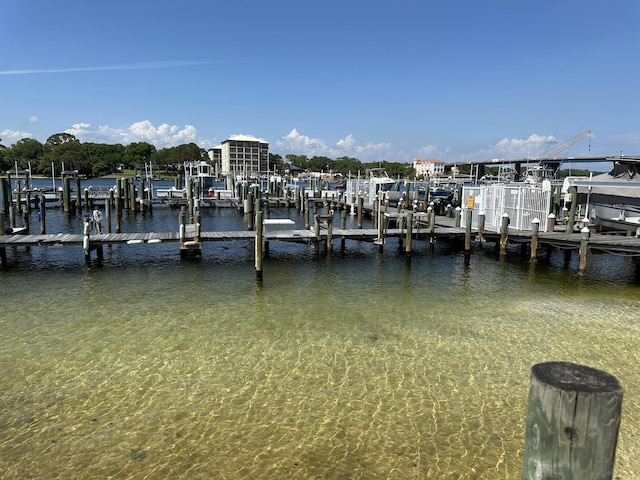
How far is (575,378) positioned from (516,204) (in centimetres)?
2472

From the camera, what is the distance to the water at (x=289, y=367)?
278 inches

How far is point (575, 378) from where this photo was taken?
8.27 ft

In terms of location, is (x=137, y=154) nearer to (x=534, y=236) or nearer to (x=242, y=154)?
(x=242, y=154)

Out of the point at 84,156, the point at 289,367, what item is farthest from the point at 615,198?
the point at 84,156

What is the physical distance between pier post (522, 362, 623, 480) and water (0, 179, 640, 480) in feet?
15.3

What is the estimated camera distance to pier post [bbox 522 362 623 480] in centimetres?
241

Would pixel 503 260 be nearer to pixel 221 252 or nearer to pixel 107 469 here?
pixel 221 252

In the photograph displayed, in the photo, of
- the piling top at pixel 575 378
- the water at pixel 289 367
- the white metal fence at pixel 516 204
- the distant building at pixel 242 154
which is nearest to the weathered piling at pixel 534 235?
the water at pixel 289 367

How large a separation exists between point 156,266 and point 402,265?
1170 cm

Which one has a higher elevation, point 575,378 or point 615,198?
point 615,198

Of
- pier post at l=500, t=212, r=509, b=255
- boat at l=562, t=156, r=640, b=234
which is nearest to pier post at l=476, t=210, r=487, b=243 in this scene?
pier post at l=500, t=212, r=509, b=255

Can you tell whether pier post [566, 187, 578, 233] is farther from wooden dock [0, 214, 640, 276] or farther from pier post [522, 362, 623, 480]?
pier post [522, 362, 623, 480]

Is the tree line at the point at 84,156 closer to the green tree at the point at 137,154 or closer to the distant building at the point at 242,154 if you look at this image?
the green tree at the point at 137,154

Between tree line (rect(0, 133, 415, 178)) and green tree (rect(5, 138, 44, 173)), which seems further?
green tree (rect(5, 138, 44, 173))
